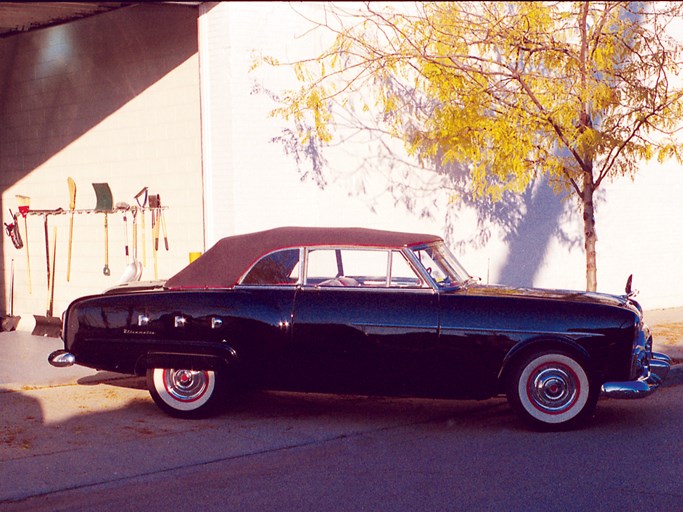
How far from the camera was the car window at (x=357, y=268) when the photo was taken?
7.61 m

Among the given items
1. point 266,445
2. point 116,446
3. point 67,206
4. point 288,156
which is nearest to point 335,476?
point 266,445

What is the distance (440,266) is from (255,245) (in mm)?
1476

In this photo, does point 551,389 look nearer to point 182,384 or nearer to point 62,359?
point 182,384

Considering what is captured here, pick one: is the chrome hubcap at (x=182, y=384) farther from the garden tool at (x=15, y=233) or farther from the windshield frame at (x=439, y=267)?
the garden tool at (x=15, y=233)

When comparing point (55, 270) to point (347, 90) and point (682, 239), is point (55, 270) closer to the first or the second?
point (347, 90)

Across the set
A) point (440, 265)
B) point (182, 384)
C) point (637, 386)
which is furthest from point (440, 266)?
point (182, 384)

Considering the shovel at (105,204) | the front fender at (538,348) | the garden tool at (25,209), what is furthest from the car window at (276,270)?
the garden tool at (25,209)

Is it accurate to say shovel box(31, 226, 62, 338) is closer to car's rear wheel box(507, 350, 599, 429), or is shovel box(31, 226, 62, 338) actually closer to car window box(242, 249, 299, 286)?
car window box(242, 249, 299, 286)

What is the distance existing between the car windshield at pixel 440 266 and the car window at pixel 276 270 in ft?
3.04

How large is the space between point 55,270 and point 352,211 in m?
4.24

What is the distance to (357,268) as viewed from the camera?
802 centimetres

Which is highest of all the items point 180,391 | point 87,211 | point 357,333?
point 87,211

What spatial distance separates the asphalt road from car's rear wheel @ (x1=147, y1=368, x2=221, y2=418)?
13 cm

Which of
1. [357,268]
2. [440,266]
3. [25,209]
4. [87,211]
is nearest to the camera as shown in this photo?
[440,266]
